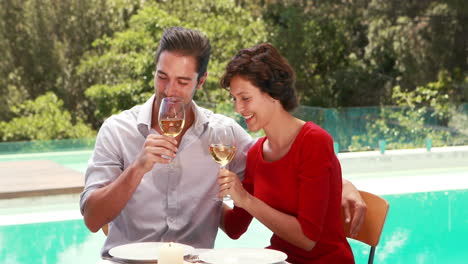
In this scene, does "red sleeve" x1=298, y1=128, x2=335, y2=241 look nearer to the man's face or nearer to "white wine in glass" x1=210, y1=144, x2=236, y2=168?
"white wine in glass" x1=210, y1=144, x2=236, y2=168

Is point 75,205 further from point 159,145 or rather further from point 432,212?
point 159,145

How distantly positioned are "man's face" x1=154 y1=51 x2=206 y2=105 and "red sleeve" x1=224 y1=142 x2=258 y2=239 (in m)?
0.35

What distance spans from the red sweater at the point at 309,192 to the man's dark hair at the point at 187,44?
0.42 metres

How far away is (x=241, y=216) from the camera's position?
8.45 ft

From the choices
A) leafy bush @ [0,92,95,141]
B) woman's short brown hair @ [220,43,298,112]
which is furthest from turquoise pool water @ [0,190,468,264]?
leafy bush @ [0,92,95,141]

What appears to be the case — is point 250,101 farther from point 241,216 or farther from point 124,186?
point 124,186

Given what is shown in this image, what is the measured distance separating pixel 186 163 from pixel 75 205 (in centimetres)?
413

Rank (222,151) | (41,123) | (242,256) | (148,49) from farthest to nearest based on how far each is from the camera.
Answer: (41,123), (148,49), (222,151), (242,256)

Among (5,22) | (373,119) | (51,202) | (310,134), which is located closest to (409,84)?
(373,119)

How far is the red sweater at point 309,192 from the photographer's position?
233cm

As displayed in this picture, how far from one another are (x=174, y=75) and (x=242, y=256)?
74cm

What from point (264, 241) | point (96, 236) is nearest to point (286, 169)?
point (264, 241)

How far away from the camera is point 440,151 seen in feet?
31.9

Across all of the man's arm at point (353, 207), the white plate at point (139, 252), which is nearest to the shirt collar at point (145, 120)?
the white plate at point (139, 252)
